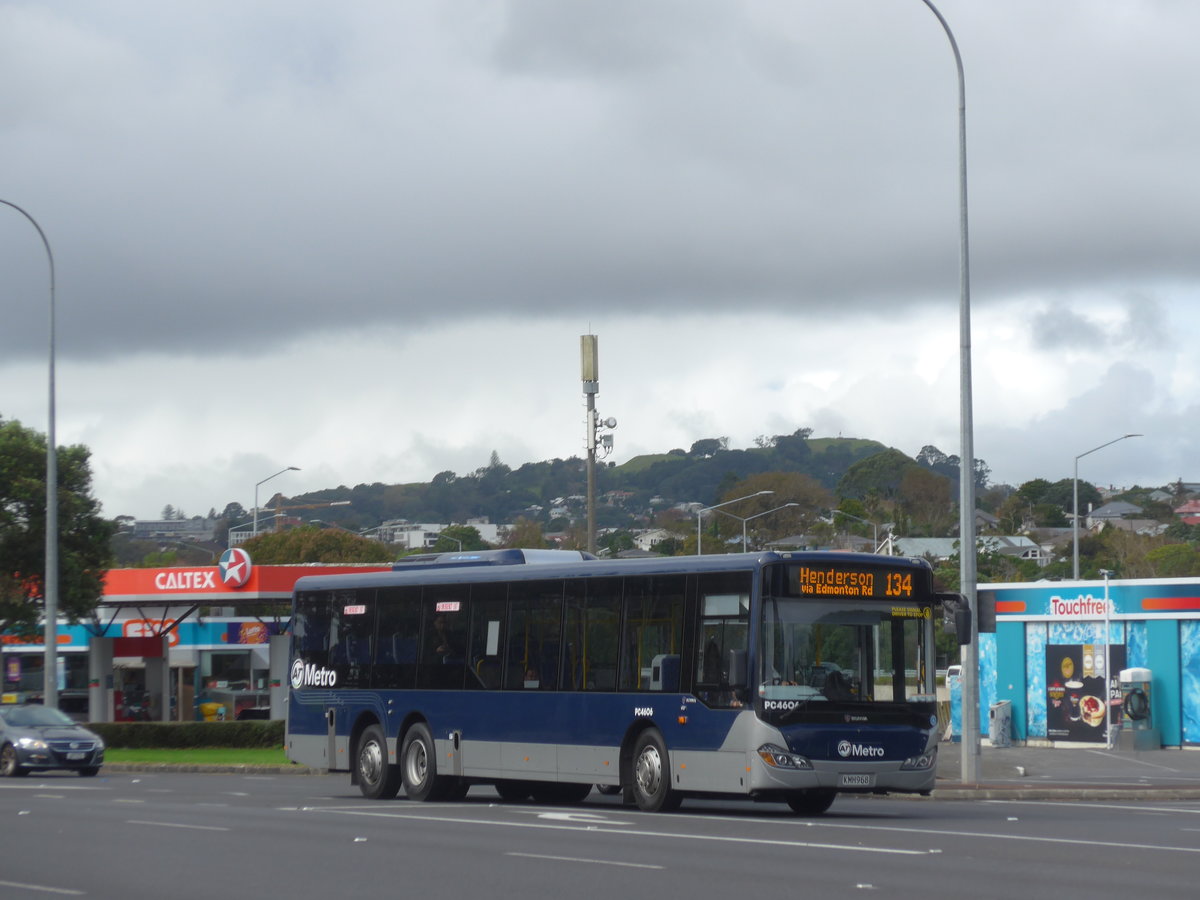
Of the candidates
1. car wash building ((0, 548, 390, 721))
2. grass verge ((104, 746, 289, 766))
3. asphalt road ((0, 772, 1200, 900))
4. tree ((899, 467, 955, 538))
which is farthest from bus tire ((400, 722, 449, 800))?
tree ((899, 467, 955, 538))

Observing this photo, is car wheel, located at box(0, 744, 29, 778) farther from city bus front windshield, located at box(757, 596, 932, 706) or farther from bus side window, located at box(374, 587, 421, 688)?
city bus front windshield, located at box(757, 596, 932, 706)

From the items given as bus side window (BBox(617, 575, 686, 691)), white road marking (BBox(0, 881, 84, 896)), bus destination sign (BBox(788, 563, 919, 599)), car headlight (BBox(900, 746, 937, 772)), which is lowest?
white road marking (BBox(0, 881, 84, 896))

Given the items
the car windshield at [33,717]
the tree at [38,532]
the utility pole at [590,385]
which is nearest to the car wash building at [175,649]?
the tree at [38,532]

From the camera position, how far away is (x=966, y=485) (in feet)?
80.7

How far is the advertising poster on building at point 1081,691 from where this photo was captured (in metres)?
35.2

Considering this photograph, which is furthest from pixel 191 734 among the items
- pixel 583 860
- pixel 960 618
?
pixel 583 860

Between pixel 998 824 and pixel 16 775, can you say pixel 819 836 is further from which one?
pixel 16 775

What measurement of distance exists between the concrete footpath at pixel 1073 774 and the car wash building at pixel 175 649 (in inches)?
702

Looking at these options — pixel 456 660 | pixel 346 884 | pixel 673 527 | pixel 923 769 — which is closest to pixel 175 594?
pixel 456 660

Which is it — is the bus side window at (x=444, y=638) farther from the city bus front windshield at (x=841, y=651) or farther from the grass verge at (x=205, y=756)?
the grass verge at (x=205, y=756)

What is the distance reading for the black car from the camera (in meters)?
29.7

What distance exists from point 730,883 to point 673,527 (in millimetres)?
123873

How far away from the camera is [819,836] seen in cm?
1574

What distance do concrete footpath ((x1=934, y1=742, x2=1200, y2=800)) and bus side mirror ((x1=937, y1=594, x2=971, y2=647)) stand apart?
400 centimetres
